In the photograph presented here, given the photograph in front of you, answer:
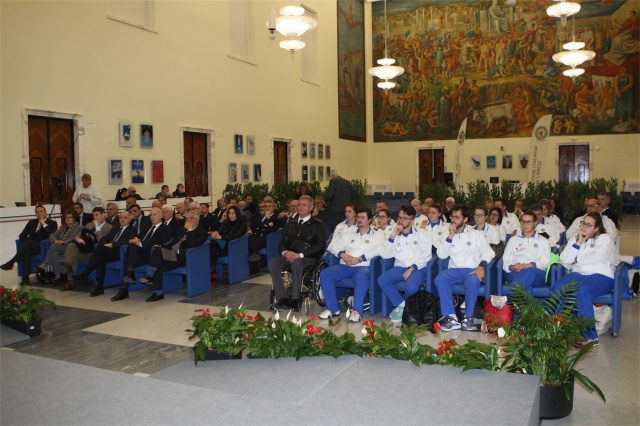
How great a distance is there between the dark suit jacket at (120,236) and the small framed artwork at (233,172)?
821cm

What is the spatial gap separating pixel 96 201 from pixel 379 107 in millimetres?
17024

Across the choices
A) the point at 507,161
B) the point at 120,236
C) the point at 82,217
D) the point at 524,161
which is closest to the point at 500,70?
the point at 507,161

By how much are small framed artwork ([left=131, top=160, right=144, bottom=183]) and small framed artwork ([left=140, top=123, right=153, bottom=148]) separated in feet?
1.50

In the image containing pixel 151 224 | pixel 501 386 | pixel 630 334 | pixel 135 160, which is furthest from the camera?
pixel 135 160

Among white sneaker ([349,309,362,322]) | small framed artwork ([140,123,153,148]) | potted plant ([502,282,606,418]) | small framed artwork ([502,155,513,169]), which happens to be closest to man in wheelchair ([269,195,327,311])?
white sneaker ([349,309,362,322])

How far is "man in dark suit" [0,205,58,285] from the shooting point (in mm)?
9016

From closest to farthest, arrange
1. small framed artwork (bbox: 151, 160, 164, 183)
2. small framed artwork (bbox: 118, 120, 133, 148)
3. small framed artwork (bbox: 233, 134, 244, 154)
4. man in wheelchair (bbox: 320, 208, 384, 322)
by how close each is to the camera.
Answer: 1. man in wheelchair (bbox: 320, 208, 384, 322)
2. small framed artwork (bbox: 118, 120, 133, 148)
3. small framed artwork (bbox: 151, 160, 164, 183)
4. small framed artwork (bbox: 233, 134, 244, 154)

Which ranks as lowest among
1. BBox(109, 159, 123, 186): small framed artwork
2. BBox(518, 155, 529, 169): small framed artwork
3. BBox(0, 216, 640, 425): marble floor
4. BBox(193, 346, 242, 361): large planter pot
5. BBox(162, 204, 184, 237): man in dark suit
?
BBox(0, 216, 640, 425): marble floor

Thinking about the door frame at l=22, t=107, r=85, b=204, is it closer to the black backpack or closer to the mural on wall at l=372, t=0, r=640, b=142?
the black backpack

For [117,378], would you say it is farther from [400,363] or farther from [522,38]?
[522,38]

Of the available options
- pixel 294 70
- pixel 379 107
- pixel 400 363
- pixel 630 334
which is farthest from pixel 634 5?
pixel 400 363

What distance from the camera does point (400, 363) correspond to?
10.7 feet

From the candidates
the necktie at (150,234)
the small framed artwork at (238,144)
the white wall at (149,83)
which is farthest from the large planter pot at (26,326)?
the small framed artwork at (238,144)

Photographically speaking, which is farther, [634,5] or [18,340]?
[634,5]
